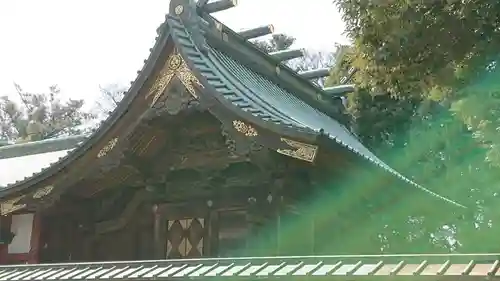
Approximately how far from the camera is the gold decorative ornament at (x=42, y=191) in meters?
8.05

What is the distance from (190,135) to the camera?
8.10 m

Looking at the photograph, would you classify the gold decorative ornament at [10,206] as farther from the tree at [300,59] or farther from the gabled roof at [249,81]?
the tree at [300,59]

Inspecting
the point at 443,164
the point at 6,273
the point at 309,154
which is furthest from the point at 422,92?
the point at 443,164

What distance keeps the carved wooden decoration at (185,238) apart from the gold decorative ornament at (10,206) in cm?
188

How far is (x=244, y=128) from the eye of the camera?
7145 mm

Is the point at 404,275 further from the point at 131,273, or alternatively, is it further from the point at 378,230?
the point at 378,230

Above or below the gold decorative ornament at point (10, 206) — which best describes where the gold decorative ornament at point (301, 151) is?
above

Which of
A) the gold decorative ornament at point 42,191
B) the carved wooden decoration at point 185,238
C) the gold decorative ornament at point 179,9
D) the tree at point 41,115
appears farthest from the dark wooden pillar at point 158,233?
the tree at point 41,115

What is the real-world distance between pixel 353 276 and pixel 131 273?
1884 millimetres

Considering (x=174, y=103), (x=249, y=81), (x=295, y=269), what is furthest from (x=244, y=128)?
(x=249, y=81)

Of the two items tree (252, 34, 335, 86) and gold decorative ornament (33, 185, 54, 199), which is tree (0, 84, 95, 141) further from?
gold decorative ornament (33, 185, 54, 199)

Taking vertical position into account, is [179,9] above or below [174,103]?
above

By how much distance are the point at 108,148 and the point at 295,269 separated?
398 cm

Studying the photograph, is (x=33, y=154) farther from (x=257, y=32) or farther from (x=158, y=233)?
(x=158, y=233)
